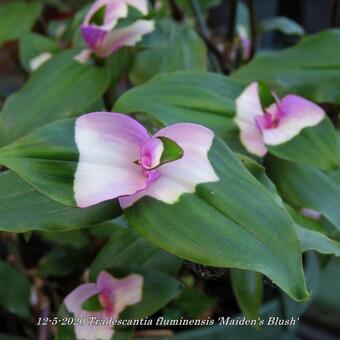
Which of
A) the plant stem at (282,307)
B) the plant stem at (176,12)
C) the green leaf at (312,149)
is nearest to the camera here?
the green leaf at (312,149)

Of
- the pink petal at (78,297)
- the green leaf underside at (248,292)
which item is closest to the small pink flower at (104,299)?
the pink petal at (78,297)

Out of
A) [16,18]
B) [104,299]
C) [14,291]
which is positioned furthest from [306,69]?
[16,18]

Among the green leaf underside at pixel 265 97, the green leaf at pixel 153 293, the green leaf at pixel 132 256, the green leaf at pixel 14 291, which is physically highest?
the green leaf underside at pixel 265 97

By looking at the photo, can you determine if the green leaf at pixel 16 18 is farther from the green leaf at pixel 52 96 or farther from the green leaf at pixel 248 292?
the green leaf at pixel 248 292

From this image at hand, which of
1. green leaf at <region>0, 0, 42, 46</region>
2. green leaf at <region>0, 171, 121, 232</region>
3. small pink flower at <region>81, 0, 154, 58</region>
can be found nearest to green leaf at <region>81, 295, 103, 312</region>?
green leaf at <region>0, 171, 121, 232</region>

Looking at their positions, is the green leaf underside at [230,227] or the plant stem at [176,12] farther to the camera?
the plant stem at [176,12]

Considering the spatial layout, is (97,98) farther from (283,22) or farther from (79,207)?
(283,22)
